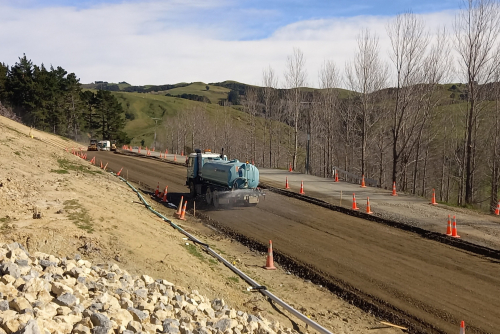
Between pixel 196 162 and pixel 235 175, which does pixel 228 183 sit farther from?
pixel 196 162

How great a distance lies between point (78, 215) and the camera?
12.8 m

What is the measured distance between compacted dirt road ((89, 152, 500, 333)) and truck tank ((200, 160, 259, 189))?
4.80 feet

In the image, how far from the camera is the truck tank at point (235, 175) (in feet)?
71.1

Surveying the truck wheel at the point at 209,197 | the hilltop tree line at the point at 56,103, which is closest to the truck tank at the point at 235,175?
the truck wheel at the point at 209,197

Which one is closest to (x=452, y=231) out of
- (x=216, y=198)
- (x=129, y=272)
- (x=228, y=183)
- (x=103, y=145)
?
(x=228, y=183)

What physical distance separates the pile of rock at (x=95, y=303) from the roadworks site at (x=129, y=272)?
0.07ft

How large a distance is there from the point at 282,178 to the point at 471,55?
16.4m

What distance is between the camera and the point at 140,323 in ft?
20.3

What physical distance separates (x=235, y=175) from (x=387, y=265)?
33.8 ft

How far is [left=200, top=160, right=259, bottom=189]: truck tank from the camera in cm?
2166

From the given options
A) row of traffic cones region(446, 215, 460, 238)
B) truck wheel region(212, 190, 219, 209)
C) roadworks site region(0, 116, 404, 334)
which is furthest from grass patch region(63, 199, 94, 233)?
row of traffic cones region(446, 215, 460, 238)

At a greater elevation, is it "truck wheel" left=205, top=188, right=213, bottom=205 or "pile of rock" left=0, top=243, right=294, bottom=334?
"pile of rock" left=0, top=243, right=294, bottom=334

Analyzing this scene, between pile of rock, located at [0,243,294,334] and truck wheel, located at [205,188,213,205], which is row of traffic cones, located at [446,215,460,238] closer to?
pile of rock, located at [0,243,294,334]

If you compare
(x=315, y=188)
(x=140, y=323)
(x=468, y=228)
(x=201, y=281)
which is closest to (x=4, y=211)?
(x=201, y=281)
